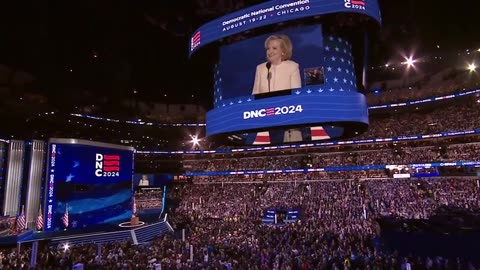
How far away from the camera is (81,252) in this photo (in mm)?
19984

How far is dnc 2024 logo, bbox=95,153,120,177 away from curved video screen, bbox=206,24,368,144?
21.8 meters

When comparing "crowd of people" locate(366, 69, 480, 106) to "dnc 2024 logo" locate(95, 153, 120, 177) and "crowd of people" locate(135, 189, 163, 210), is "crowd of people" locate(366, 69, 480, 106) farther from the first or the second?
"dnc 2024 logo" locate(95, 153, 120, 177)

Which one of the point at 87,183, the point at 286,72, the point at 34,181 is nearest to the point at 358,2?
the point at 286,72

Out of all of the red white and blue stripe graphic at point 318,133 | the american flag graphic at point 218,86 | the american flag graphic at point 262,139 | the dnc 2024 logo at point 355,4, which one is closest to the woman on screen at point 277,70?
the american flag graphic at point 218,86

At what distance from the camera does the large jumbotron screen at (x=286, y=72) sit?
13203mm

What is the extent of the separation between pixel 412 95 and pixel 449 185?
49.2 feet

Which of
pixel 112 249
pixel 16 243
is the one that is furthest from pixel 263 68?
pixel 16 243

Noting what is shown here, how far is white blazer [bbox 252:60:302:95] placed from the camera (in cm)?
1401

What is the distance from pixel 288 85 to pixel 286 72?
2.04ft

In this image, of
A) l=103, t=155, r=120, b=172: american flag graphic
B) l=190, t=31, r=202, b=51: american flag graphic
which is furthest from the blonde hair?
l=103, t=155, r=120, b=172: american flag graphic

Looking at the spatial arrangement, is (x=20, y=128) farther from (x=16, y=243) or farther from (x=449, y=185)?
(x=449, y=185)

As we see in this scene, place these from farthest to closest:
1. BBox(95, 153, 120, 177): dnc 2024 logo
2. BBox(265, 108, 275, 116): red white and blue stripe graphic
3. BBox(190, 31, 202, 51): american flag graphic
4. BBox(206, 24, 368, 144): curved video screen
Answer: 1. BBox(95, 153, 120, 177): dnc 2024 logo
2. BBox(190, 31, 202, 51): american flag graphic
3. BBox(265, 108, 275, 116): red white and blue stripe graphic
4. BBox(206, 24, 368, 144): curved video screen

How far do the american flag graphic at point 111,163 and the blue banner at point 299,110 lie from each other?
23976mm

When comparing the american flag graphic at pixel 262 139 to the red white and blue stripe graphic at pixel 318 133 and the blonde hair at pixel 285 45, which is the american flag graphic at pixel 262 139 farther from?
the blonde hair at pixel 285 45
